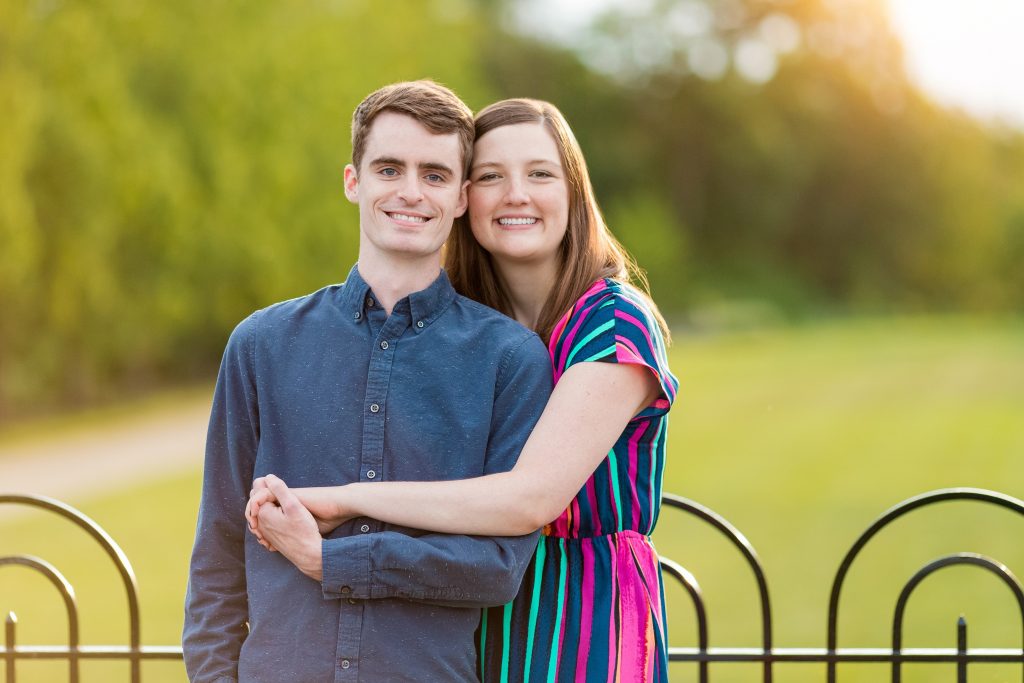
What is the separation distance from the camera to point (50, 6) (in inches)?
634

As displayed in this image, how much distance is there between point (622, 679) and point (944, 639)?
251 inches

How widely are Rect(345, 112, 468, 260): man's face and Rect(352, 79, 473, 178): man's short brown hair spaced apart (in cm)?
1

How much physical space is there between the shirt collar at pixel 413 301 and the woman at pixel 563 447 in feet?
0.91

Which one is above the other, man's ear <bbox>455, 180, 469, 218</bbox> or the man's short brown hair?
the man's short brown hair

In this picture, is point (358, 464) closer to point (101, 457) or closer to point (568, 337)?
point (568, 337)

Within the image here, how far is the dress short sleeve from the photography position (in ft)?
7.82

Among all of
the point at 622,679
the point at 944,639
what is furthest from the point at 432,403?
the point at 944,639

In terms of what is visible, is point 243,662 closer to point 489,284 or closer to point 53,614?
point 489,284

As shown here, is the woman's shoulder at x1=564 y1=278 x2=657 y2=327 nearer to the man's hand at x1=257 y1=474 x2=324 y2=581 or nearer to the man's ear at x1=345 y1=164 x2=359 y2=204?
the man's ear at x1=345 y1=164 x2=359 y2=204

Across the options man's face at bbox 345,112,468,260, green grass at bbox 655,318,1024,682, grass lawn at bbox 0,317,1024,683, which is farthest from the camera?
green grass at bbox 655,318,1024,682

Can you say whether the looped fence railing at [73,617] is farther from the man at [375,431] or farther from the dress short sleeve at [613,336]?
the dress short sleeve at [613,336]

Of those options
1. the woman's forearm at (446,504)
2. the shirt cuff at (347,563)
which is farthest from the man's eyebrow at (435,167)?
the shirt cuff at (347,563)

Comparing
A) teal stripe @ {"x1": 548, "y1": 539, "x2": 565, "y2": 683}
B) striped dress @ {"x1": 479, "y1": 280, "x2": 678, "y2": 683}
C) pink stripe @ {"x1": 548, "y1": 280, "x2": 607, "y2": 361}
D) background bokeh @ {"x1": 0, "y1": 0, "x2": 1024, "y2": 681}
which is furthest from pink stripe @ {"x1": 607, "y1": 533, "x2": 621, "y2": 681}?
background bokeh @ {"x1": 0, "y1": 0, "x2": 1024, "y2": 681}

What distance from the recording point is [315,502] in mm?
2201
